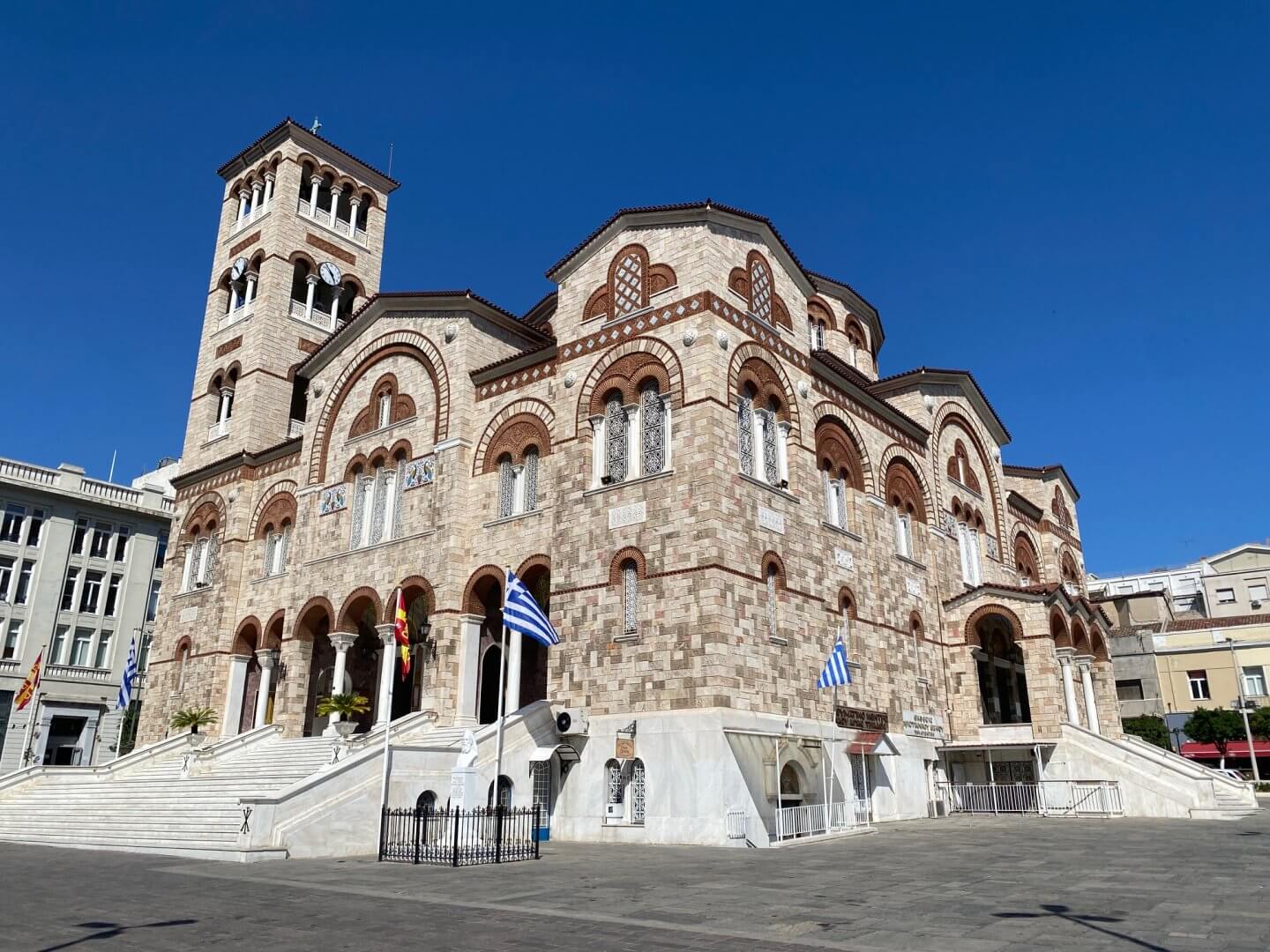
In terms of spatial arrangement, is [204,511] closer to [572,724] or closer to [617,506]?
[617,506]

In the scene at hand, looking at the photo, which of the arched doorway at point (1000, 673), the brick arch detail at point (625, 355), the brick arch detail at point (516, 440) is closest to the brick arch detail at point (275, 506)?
the brick arch detail at point (516, 440)

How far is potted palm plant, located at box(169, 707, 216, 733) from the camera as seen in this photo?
28891 millimetres

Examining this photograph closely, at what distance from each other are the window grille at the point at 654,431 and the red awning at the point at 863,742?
7971 millimetres

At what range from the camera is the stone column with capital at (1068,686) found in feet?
90.7

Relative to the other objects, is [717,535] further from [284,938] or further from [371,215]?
[371,215]

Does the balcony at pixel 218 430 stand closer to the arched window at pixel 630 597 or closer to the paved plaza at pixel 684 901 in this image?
the arched window at pixel 630 597

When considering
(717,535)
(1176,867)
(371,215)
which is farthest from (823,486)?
(371,215)

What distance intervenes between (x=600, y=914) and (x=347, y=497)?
2076 centimetres

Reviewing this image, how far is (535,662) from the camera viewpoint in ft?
86.4

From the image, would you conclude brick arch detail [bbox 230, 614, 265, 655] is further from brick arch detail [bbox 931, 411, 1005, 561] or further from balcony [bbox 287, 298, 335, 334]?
brick arch detail [bbox 931, 411, 1005, 561]

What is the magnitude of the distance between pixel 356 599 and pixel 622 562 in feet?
29.8

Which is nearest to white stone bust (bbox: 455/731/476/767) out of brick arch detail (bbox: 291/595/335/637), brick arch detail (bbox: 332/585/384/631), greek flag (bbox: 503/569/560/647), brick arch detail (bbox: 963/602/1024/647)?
greek flag (bbox: 503/569/560/647)

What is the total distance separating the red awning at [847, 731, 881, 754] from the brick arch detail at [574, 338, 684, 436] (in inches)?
357

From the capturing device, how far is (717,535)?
2030 centimetres
